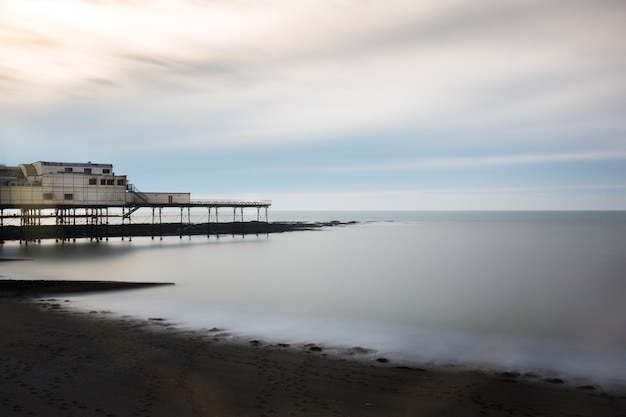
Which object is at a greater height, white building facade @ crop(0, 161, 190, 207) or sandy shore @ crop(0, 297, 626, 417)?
white building facade @ crop(0, 161, 190, 207)

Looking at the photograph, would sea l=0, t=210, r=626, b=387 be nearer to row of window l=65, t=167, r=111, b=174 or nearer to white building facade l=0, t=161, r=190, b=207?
white building facade l=0, t=161, r=190, b=207

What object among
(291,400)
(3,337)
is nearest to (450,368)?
(291,400)

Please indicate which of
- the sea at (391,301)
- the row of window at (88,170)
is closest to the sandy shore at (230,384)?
the sea at (391,301)

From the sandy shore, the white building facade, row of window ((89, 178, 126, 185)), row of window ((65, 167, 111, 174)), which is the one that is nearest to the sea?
the sandy shore

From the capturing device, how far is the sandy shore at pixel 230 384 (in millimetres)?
10500

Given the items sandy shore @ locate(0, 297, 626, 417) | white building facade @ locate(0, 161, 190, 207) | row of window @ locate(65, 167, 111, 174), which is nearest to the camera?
sandy shore @ locate(0, 297, 626, 417)

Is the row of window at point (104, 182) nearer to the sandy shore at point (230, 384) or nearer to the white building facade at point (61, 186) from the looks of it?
the white building facade at point (61, 186)

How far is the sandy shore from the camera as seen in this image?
10500 mm

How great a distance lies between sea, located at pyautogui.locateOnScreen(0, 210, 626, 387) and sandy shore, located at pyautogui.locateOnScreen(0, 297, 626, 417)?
1.89 m

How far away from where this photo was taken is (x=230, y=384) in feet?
39.5

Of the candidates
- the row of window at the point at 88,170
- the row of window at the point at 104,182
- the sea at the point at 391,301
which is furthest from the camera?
the row of window at the point at 104,182

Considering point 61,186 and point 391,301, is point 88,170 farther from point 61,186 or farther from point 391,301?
point 391,301

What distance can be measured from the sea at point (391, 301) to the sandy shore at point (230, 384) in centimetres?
189

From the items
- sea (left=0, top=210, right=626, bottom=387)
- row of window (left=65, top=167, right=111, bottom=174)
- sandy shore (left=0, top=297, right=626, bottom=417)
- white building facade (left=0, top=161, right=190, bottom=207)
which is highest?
row of window (left=65, top=167, right=111, bottom=174)
